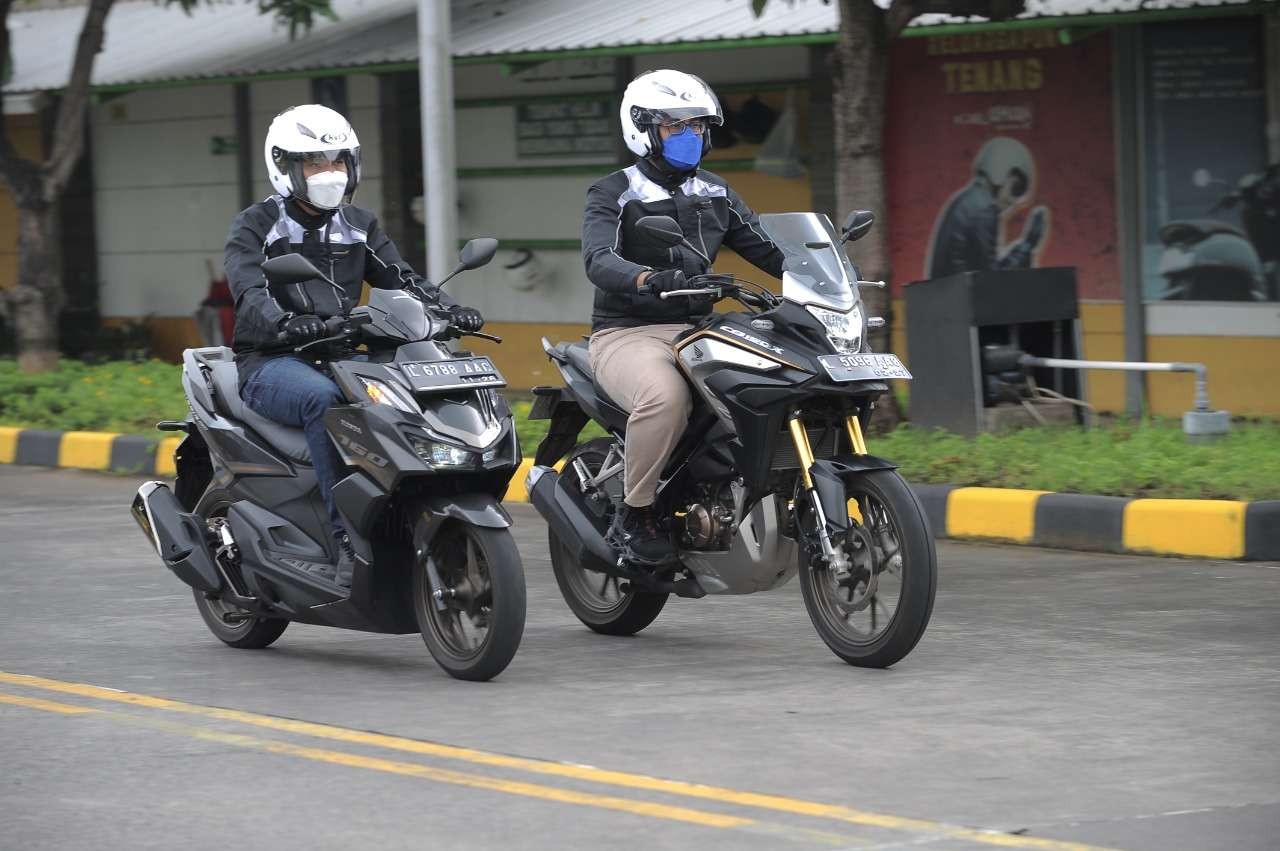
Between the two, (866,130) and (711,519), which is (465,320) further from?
(866,130)

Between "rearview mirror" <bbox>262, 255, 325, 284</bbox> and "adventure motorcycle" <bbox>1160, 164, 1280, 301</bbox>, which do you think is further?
"adventure motorcycle" <bbox>1160, 164, 1280, 301</bbox>

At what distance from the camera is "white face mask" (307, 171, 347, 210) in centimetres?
667

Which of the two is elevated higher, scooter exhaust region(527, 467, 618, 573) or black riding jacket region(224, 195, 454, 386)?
black riding jacket region(224, 195, 454, 386)

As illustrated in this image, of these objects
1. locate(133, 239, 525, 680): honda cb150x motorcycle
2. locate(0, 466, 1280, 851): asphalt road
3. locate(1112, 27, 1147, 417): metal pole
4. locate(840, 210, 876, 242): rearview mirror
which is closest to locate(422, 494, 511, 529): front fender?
locate(133, 239, 525, 680): honda cb150x motorcycle

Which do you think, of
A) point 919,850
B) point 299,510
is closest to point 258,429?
point 299,510

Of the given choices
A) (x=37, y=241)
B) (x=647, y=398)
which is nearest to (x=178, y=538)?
(x=647, y=398)

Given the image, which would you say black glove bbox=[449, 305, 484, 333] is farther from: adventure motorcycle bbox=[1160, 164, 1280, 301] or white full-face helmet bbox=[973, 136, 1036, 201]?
white full-face helmet bbox=[973, 136, 1036, 201]

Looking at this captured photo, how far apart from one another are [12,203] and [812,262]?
55.7ft

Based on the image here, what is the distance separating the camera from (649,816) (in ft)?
15.5

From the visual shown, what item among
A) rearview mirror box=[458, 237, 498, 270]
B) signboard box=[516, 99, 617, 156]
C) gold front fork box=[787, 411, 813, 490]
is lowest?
gold front fork box=[787, 411, 813, 490]

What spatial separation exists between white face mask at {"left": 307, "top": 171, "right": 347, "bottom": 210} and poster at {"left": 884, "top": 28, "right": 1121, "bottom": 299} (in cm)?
847

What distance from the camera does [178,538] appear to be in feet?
23.1

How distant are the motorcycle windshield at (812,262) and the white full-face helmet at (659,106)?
0.37 metres

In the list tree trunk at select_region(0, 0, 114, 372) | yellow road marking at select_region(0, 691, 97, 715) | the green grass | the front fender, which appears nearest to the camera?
yellow road marking at select_region(0, 691, 97, 715)
